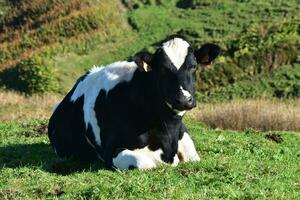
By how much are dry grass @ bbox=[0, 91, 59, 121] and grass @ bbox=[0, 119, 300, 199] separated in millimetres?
10877

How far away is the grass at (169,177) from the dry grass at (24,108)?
35.7ft

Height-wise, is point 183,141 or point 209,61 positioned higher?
point 209,61

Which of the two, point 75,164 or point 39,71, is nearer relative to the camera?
point 75,164

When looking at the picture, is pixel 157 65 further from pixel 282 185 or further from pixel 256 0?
pixel 256 0

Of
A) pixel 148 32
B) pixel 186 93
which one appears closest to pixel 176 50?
pixel 186 93

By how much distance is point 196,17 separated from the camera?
170 ft

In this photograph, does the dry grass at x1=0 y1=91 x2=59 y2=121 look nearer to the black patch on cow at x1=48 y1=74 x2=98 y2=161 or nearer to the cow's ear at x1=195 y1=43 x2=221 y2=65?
the black patch on cow at x1=48 y1=74 x2=98 y2=161

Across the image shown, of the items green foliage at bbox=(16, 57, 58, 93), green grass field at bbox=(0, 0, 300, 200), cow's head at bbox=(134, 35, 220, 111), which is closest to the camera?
green grass field at bbox=(0, 0, 300, 200)

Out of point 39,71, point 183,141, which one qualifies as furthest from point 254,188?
point 39,71

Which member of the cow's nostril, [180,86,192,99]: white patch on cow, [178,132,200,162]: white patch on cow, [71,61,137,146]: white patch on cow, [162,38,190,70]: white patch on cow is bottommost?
[178,132,200,162]: white patch on cow

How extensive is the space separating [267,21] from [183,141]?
36785 mm

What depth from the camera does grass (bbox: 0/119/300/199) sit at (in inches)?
388

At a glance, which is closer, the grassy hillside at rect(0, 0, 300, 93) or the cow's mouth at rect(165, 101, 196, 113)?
the cow's mouth at rect(165, 101, 196, 113)

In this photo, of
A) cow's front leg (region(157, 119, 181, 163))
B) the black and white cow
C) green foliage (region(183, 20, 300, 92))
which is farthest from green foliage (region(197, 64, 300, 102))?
cow's front leg (region(157, 119, 181, 163))
